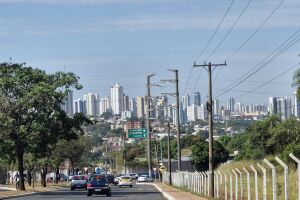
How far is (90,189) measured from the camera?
60.1 m

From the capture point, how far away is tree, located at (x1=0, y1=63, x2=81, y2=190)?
66.0 meters

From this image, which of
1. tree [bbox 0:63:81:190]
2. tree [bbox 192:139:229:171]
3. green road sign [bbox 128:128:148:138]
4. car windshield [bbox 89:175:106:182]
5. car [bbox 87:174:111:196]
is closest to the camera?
car [bbox 87:174:111:196]

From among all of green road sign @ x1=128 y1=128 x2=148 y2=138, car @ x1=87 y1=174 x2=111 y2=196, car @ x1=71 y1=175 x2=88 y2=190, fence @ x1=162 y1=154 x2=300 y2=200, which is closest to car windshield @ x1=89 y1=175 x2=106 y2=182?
car @ x1=87 y1=174 x2=111 y2=196

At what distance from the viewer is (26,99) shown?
65.8 meters

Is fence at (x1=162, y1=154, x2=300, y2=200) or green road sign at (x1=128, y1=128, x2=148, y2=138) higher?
green road sign at (x1=128, y1=128, x2=148, y2=138)

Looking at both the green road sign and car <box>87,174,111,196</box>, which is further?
Answer: the green road sign

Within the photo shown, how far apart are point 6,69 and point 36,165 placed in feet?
75.1

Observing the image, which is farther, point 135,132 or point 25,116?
point 135,132

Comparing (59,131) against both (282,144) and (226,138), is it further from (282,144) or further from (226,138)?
(226,138)

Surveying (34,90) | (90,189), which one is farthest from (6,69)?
(90,189)

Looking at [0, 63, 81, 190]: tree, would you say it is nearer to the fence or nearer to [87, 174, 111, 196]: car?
[87, 174, 111, 196]: car

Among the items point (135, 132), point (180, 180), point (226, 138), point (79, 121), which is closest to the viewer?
point (79, 121)

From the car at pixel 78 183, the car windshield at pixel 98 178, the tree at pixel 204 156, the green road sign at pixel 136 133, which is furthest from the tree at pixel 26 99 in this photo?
the tree at pixel 204 156

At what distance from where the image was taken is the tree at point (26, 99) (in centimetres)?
6600
